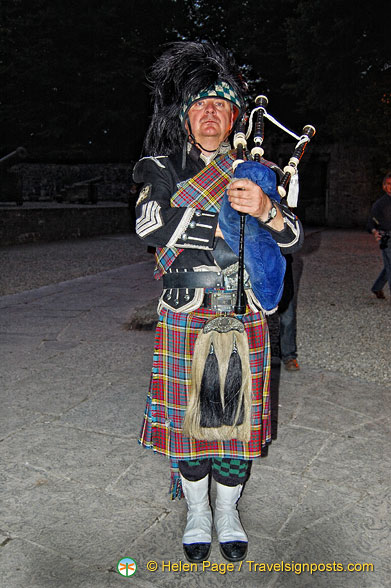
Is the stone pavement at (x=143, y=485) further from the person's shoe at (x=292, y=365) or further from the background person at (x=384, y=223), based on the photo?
the background person at (x=384, y=223)

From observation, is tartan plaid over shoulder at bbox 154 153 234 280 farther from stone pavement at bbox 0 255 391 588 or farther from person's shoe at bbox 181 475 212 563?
stone pavement at bbox 0 255 391 588

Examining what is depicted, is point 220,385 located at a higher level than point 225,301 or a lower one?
lower

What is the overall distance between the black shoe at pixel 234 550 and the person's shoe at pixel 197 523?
0.22ft

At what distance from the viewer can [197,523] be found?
7.85 feet

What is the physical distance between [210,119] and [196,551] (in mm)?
1773

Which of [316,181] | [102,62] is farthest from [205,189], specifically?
[102,62]

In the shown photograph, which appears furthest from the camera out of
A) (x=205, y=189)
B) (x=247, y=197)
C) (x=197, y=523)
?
(x=197, y=523)

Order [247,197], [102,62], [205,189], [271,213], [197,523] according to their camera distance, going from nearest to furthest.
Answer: [247,197], [271,213], [205,189], [197,523], [102,62]

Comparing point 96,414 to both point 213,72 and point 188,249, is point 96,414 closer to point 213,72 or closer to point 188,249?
point 188,249

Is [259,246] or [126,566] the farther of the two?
[126,566]

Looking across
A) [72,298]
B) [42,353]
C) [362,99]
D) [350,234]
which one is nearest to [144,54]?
[362,99]

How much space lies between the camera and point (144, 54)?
93.7 feet

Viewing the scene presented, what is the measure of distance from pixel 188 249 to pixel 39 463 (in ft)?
5.40

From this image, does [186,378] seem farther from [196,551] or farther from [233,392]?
[196,551]
